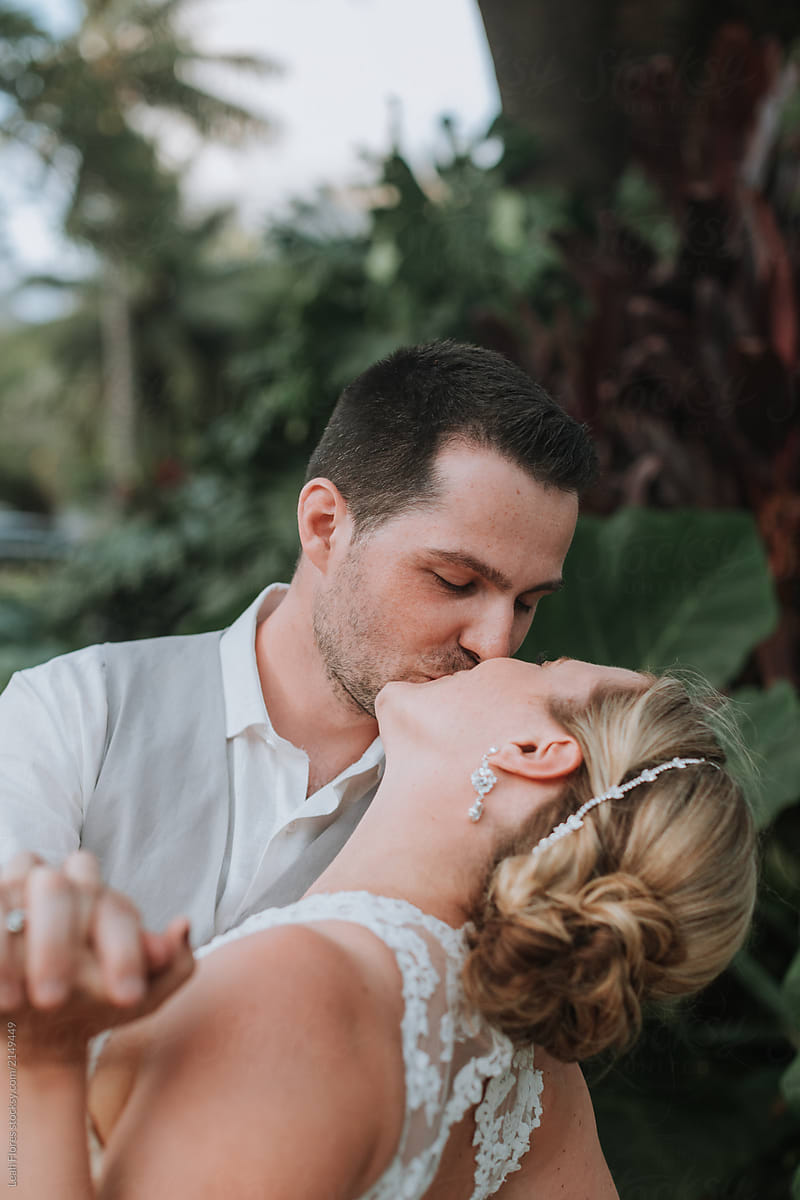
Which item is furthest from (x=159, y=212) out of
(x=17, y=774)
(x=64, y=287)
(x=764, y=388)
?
(x=17, y=774)

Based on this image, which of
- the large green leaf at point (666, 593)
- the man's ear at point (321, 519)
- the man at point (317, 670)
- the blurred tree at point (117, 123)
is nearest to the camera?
the man at point (317, 670)

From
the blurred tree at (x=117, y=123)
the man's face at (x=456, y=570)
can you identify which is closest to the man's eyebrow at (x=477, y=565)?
the man's face at (x=456, y=570)

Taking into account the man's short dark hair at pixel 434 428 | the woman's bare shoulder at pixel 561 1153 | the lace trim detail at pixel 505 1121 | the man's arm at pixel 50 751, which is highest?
the man's short dark hair at pixel 434 428

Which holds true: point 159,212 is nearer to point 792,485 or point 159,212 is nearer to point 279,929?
point 792,485

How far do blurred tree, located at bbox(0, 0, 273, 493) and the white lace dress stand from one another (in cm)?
1049

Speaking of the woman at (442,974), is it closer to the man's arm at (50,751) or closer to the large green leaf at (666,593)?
the man's arm at (50,751)

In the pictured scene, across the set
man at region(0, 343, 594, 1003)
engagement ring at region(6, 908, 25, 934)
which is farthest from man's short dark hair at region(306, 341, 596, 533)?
engagement ring at region(6, 908, 25, 934)

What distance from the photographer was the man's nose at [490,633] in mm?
1388

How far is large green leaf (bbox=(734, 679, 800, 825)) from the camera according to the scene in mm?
1940

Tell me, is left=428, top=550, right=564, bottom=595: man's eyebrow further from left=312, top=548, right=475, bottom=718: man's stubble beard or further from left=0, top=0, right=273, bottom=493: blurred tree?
left=0, top=0, right=273, bottom=493: blurred tree

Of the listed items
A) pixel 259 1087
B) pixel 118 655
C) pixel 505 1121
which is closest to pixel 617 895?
pixel 505 1121

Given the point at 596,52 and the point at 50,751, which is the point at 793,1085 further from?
the point at 596,52

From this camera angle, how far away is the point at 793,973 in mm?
1605

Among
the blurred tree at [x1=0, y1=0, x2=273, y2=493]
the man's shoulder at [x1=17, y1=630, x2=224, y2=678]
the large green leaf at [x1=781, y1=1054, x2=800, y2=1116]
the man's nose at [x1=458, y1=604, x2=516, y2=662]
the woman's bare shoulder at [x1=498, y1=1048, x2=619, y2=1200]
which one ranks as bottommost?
the large green leaf at [x1=781, y1=1054, x2=800, y2=1116]
